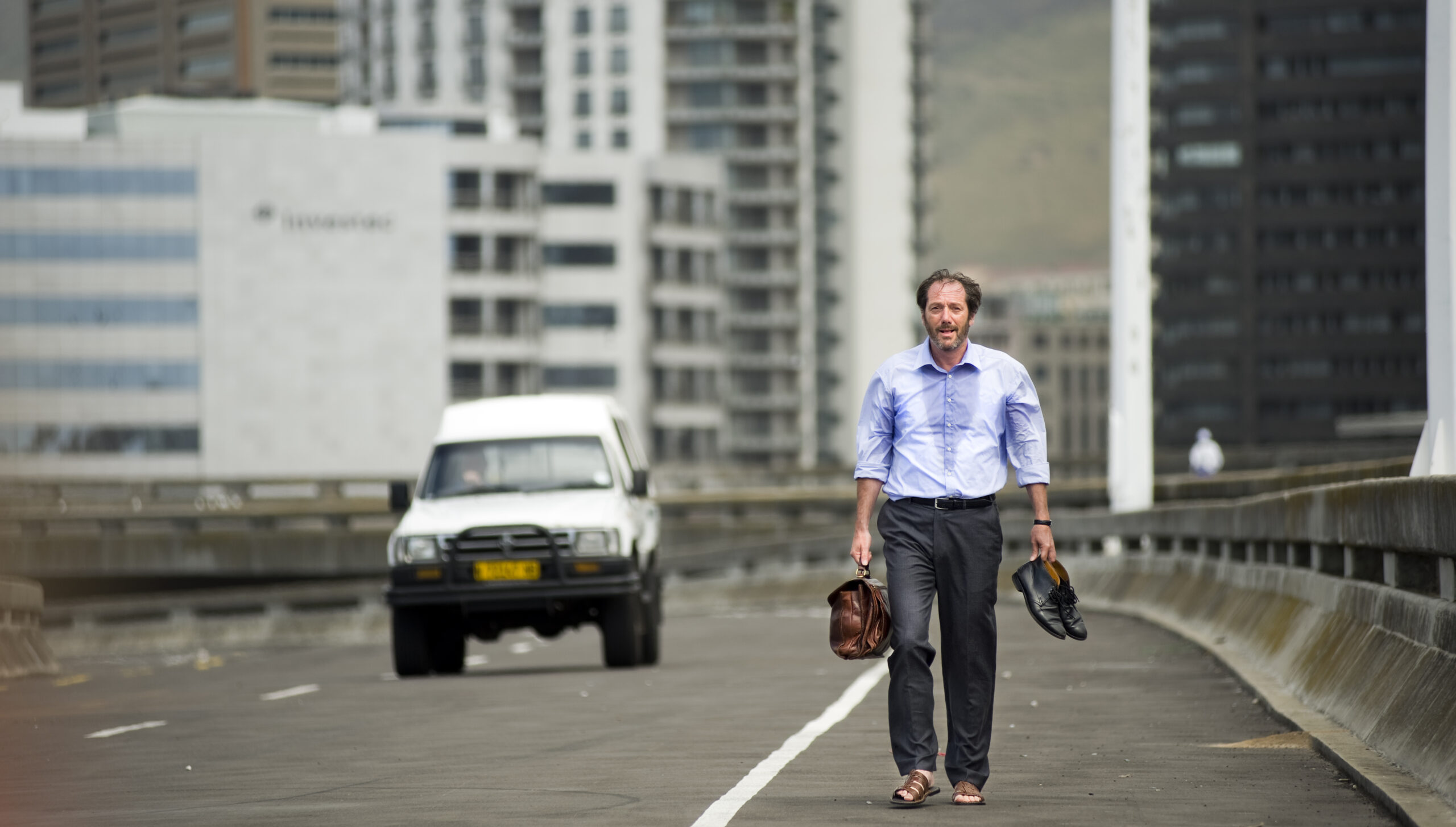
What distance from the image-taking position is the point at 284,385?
109375mm

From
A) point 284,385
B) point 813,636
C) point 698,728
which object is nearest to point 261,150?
point 284,385

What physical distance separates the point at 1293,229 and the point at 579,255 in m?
64.3

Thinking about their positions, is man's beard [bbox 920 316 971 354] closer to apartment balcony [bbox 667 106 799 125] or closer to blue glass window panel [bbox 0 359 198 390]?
blue glass window panel [bbox 0 359 198 390]

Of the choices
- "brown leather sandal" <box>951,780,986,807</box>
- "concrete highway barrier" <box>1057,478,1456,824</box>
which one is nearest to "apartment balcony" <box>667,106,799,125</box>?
"concrete highway barrier" <box>1057,478,1456,824</box>

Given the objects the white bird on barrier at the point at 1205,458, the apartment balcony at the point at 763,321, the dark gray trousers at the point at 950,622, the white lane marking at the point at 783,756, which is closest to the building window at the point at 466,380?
the apartment balcony at the point at 763,321

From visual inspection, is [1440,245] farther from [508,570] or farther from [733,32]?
[733,32]

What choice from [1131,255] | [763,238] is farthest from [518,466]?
[763,238]

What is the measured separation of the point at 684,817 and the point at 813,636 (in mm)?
15318

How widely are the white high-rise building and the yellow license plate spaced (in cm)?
11793

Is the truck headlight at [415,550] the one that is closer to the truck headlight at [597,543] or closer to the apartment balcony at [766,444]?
the truck headlight at [597,543]

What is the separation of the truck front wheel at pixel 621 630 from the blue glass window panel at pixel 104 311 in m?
92.8

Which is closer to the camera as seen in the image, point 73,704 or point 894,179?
point 73,704

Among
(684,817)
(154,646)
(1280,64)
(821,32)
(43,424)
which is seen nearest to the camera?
(684,817)

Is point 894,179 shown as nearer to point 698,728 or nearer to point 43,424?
point 43,424
